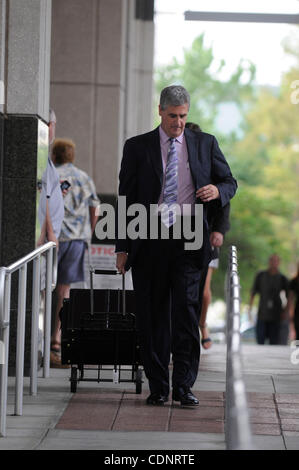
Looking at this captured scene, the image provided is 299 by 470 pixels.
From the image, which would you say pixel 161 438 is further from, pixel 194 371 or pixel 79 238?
pixel 79 238

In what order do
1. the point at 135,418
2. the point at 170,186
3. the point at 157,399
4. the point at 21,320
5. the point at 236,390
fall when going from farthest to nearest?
the point at 157,399
the point at 170,186
the point at 135,418
the point at 21,320
the point at 236,390

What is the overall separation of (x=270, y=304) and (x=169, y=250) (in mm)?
10691

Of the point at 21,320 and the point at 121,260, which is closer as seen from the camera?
the point at 21,320

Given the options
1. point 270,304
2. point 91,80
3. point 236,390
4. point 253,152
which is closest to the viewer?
point 236,390

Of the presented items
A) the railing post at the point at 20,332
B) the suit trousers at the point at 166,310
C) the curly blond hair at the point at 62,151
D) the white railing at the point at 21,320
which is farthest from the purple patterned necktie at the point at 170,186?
the curly blond hair at the point at 62,151

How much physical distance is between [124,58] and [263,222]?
138 ft

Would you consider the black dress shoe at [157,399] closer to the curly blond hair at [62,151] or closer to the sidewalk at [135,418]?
the sidewalk at [135,418]

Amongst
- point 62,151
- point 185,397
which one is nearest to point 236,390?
point 185,397

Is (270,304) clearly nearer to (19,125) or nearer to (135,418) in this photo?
(19,125)

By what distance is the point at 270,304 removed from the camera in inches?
683

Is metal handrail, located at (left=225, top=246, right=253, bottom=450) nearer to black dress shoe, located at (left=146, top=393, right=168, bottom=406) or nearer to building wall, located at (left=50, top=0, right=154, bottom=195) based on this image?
black dress shoe, located at (left=146, top=393, right=168, bottom=406)

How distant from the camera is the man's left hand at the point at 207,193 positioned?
22.0 ft

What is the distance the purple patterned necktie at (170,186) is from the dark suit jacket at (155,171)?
0.14 ft
